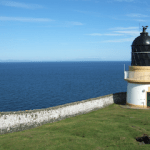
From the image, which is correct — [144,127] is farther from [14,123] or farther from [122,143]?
[14,123]

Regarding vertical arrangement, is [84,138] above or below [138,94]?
below

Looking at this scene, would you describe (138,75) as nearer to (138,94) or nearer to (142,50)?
(138,94)

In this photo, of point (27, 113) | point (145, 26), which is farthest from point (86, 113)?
point (145, 26)

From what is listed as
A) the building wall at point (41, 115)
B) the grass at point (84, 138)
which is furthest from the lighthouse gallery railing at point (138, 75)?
the grass at point (84, 138)

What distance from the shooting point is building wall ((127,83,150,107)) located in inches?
903

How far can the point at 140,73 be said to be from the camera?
22.6 metres

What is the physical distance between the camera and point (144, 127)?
1429 centimetres

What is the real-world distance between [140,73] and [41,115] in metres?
13.7

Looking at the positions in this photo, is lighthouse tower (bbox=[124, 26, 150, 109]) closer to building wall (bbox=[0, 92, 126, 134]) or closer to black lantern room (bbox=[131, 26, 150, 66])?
black lantern room (bbox=[131, 26, 150, 66])

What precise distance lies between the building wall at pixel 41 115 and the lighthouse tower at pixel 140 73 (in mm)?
4437

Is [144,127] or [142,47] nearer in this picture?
[144,127]

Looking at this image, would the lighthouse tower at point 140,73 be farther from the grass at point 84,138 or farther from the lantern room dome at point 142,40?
the grass at point 84,138

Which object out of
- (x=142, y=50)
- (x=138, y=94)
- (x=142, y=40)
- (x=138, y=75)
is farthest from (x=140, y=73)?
(x=142, y=40)

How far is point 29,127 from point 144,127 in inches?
406
